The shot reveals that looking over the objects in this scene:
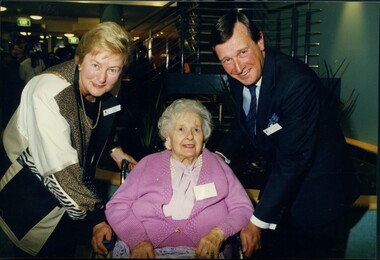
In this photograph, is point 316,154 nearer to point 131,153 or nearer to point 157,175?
point 157,175

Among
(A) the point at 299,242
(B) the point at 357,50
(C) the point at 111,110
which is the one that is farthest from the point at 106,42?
(A) the point at 299,242

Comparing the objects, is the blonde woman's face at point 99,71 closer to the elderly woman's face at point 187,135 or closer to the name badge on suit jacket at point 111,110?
Result: the name badge on suit jacket at point 111,110

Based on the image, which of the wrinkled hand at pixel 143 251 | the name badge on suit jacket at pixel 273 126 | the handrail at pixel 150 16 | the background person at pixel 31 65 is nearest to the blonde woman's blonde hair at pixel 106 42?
the handrail at pixel 150 16

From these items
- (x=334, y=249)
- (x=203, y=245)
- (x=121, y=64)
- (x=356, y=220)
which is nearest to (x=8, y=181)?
(x=121, y=64)

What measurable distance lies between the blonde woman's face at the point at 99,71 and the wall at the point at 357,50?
1093 mm

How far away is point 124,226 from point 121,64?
85 centimetres

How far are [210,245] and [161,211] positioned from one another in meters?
0.32

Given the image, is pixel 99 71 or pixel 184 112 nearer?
pixel 99 71

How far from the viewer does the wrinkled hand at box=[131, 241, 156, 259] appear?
6.77 feet

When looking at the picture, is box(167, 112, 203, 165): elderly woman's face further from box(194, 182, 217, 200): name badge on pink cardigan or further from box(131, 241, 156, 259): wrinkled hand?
box(131, 241, 156, 259): wrinkled hand

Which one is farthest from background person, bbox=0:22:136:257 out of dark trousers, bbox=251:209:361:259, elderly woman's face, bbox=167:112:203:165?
dark trousers, bbox=251:209:361:259

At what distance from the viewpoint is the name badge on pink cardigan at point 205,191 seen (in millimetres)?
2227

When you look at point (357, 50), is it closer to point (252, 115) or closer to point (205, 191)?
point (252, 115)

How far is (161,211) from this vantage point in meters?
2.21
